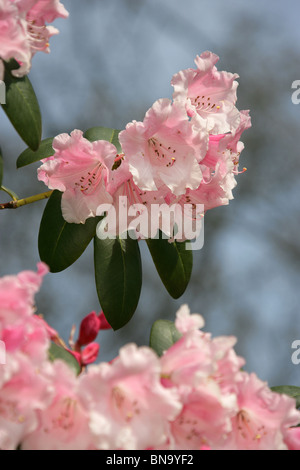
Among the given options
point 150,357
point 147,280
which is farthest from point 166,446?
point 147,280

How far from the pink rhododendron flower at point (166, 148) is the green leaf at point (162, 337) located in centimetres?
24

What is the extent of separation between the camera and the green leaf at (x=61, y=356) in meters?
0.83

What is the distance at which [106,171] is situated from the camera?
3.82 ft

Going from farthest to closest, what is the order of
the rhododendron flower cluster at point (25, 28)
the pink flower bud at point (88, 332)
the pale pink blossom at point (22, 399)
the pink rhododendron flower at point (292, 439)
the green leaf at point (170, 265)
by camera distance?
the green leaf at point (170, 265), the pink flower bud at point (88, 332), the rhododendron flower cluster at point (25, 28), the pink rhododendron flower at point (292, 439), the pale pink blossom at point (22, 399)

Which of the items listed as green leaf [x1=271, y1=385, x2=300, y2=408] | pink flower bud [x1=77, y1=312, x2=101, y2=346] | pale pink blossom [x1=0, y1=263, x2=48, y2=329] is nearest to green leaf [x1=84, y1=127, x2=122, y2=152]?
pink flower bud [x1=77, y1=312, x2=101, y2=346]

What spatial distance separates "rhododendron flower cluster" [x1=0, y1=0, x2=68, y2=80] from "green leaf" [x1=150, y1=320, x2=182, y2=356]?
1.41 ft

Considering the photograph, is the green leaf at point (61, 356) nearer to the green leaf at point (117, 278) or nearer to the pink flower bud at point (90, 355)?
the pink flower bud at point (90, 355)

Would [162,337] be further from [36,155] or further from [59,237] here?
[36,155]

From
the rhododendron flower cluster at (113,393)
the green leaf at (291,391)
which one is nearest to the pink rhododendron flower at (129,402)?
the rhododendron flower cluster at (113,393)

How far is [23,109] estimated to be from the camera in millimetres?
1036

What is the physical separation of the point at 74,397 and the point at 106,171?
22.3 inches

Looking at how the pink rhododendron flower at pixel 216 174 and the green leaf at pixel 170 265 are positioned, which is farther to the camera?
the green leaf at pixel 170 265

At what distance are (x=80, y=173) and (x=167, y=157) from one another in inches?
6.8

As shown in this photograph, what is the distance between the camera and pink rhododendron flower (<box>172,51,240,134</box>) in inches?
47.3
